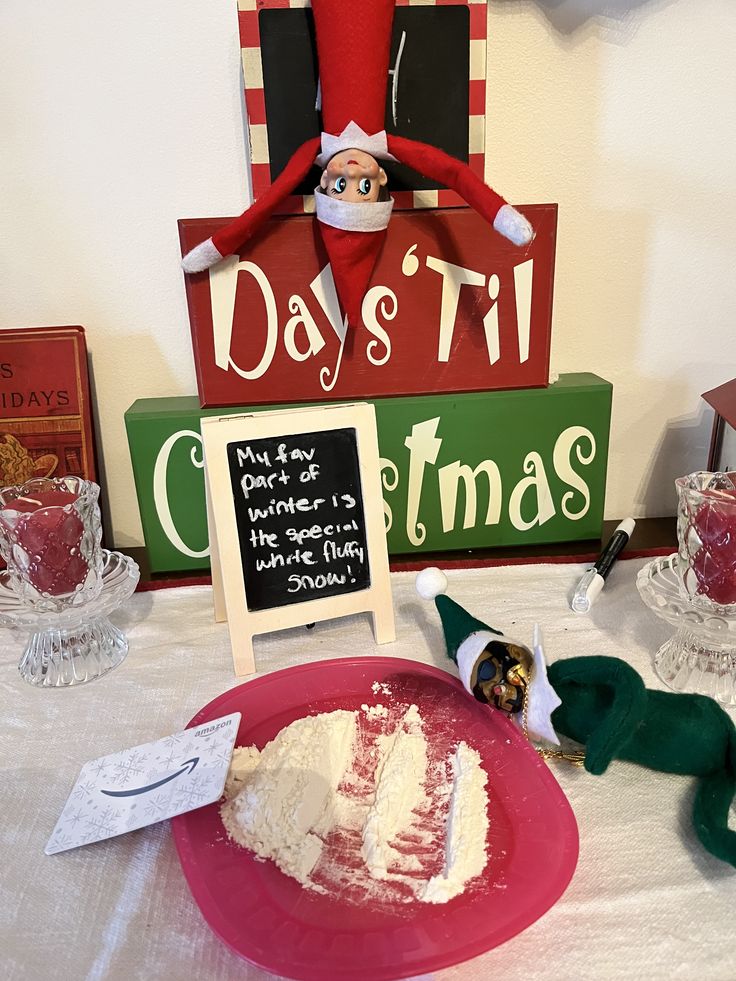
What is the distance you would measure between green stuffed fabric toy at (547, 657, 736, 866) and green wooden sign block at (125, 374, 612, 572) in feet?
1.15

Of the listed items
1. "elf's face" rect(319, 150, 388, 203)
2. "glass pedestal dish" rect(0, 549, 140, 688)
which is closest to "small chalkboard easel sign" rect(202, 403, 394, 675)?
"glass pedestal dish" rect(0, 549, 140, 688)

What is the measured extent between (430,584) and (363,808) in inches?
11.7

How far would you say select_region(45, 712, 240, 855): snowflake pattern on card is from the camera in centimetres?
57

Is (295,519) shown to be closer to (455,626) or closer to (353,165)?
(455,626)

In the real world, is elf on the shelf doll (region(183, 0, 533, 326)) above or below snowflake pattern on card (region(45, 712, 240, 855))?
above

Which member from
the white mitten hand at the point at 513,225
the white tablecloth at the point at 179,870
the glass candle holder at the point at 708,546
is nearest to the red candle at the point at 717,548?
the glass candle holder at the point at 708,546

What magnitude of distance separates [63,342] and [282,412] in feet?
1.06

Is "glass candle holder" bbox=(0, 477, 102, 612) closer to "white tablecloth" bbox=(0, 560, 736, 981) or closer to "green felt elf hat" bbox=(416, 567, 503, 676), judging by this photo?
"white tablecloth" bbox=(0, 560, 736, 981)

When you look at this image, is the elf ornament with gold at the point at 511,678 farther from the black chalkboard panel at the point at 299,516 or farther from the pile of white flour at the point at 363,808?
the black chalkboard panel at the point at 299,516

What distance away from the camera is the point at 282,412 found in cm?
78

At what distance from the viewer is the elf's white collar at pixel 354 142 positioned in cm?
79

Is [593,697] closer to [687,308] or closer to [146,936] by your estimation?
[146,936]

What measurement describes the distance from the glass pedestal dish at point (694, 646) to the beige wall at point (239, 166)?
0.41 meters

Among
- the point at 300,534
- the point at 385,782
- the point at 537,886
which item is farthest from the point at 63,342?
the point at 537,886
